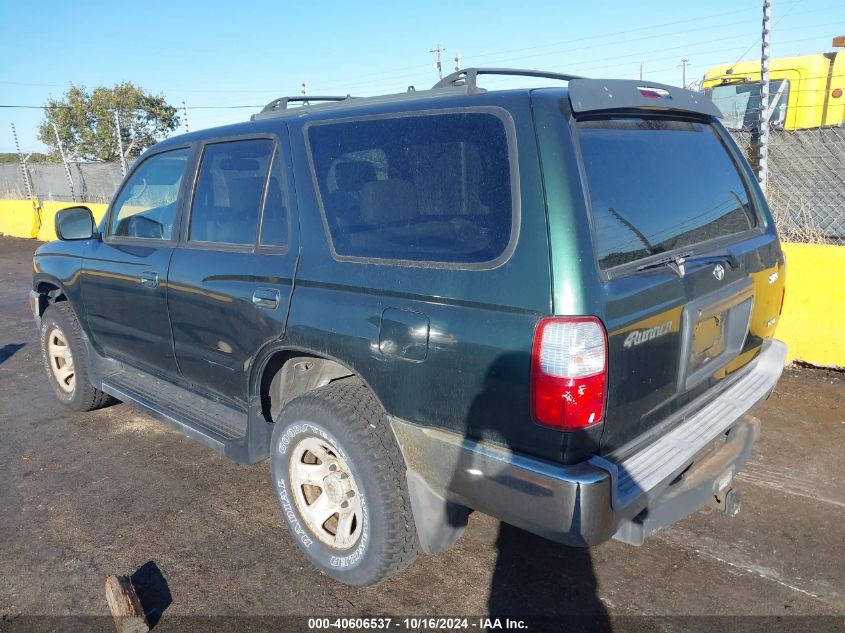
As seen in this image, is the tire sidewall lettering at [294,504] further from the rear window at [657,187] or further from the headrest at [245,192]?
the rear window at [657,187]

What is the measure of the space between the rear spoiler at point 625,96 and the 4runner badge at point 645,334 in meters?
0.76

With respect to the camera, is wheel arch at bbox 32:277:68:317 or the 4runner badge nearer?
the 4runner badge

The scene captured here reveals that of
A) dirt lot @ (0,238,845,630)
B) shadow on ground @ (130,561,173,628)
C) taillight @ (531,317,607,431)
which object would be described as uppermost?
taillight @ (531,317,607,431)

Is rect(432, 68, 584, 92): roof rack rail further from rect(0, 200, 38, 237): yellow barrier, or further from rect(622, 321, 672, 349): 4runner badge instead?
rect(0, 200, 38, 237): yellow barrier

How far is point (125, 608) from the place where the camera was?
2.50m

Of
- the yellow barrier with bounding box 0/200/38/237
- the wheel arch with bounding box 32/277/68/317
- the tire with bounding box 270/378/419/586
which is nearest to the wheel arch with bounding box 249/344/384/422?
the tire with bounding box 270/378/419/586

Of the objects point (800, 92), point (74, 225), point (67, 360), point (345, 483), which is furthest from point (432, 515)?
point (800, 92)

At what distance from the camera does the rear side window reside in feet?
7.15

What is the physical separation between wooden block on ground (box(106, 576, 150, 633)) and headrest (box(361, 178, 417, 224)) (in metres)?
1.75

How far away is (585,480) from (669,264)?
0.85m

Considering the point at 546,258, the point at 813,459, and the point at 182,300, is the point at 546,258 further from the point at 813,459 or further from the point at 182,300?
the point at 813,459

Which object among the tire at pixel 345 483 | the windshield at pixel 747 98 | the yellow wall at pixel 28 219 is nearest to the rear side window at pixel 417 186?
the tire at pixel 345 483

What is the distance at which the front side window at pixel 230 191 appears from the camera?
3.07m

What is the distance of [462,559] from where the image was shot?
2.94 metres
